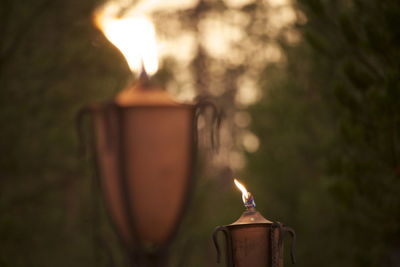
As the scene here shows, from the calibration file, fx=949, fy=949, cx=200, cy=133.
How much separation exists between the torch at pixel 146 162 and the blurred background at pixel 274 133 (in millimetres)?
165

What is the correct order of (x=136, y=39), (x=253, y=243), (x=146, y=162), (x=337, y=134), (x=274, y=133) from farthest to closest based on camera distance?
(x=274, y=133) < (x=337, y=134) < (x=253, y=243) < (x=136, y=39) < (x=146, y=162)

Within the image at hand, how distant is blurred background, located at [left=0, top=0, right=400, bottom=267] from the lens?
33.9 feet

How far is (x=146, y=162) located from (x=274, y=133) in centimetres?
1587

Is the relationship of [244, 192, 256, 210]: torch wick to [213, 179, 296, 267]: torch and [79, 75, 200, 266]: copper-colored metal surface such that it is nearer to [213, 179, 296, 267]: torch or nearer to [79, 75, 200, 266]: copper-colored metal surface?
[213, 179, 296, 267]: torch

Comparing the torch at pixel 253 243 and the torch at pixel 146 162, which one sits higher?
the torch at pixel 146 162

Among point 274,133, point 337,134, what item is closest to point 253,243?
point 337,134

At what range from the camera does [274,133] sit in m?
19.0

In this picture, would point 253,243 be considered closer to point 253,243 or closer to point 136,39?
point 253,243

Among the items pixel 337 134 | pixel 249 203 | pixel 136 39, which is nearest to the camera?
pixel 136 39

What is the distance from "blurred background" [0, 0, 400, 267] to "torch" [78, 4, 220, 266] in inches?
6.5

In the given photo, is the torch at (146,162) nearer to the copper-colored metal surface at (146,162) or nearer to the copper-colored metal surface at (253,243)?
the copper-colored metal surface at (146,162)

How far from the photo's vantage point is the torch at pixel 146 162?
3.15m

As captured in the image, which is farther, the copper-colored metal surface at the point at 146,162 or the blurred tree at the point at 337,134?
the blurred tree at the point at 337,134

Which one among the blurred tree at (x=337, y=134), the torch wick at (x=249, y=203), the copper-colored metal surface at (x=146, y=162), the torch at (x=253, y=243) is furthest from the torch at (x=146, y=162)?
the blurred tree at (x=337, y=134)
